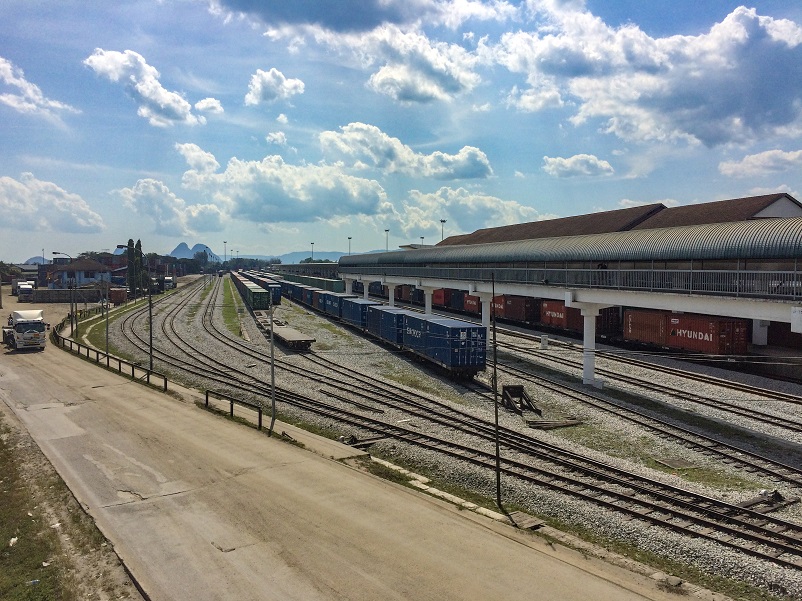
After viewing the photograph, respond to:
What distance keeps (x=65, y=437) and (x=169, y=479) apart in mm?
8389

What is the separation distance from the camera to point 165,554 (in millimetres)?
13555

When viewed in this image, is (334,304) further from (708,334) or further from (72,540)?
(72,540)

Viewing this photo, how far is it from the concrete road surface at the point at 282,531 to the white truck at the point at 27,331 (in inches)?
→ 1133

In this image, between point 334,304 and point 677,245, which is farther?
point 334,304

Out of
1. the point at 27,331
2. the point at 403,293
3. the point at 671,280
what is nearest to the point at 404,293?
the point at 403,293

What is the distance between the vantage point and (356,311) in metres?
57.4

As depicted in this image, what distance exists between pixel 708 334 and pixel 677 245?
12794mm

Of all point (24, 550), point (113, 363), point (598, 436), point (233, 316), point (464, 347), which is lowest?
point (598, 436)

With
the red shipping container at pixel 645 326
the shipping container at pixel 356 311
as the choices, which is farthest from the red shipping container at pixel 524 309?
the shipping container at pixel 356 311

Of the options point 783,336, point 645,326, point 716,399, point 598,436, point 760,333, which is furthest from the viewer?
point 645,326

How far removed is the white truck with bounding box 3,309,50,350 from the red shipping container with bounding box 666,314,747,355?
173ft

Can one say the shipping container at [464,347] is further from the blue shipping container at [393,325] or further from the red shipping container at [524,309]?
the red shipping container at [524,309]

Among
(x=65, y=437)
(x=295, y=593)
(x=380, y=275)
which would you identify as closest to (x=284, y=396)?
(x=65, y=437)

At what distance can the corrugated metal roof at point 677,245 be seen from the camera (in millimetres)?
22141
